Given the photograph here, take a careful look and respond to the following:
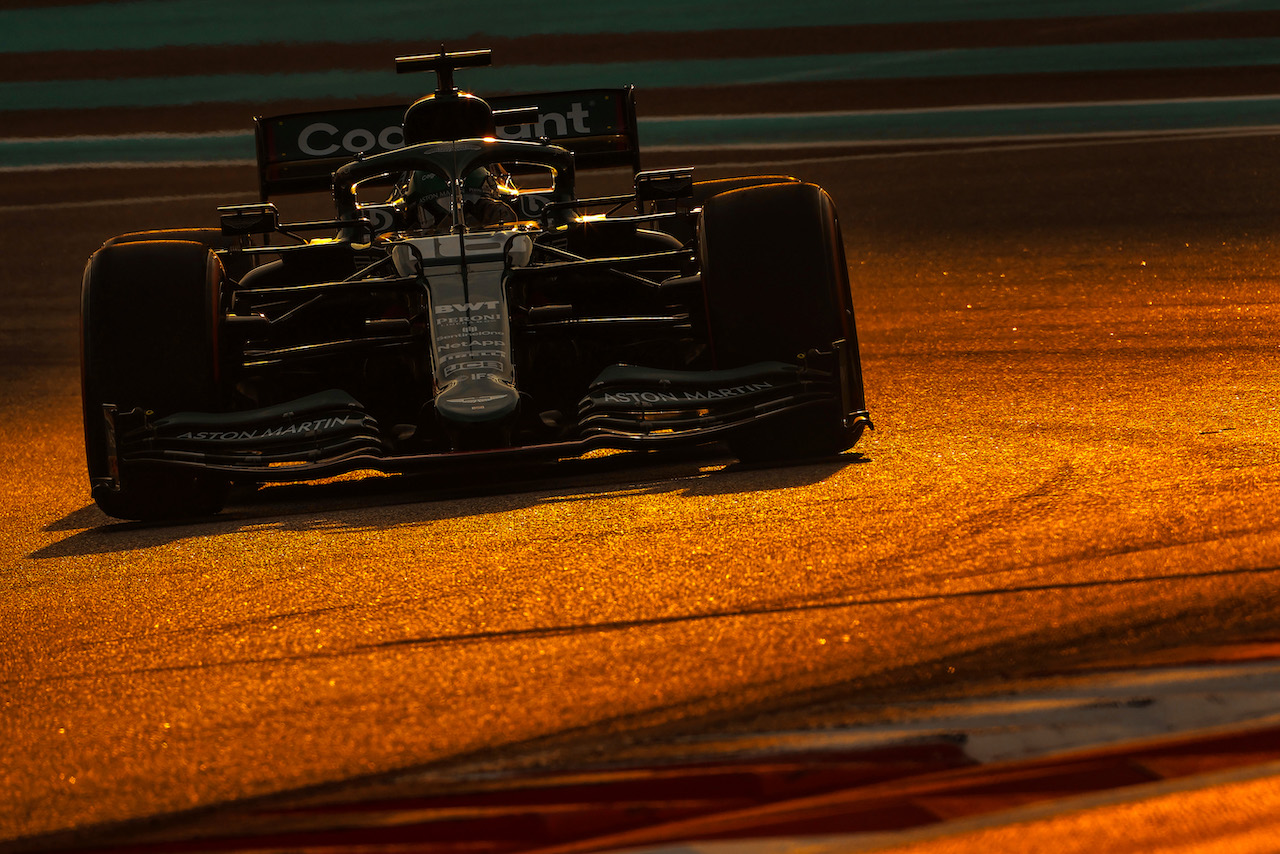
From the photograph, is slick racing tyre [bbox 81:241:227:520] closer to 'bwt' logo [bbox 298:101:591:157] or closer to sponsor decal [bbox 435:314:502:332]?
sponsor decal [bbox 435:314:502:332]

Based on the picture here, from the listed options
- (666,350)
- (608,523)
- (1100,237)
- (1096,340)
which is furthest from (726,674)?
(1100,237)

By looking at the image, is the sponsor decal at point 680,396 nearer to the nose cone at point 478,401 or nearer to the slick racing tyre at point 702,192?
the nose cone at point 478,401

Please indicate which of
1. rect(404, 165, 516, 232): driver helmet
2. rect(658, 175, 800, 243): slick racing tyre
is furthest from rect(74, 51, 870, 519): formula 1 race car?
rect(404, 165, 516, 232): driver helmet

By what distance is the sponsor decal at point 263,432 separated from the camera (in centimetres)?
509

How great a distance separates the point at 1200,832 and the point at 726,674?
3.30ft

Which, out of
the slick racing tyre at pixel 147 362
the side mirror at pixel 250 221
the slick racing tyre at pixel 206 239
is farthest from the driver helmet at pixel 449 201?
the slick racing tyre at pixel 147 362

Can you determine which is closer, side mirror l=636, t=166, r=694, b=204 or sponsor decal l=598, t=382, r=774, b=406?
sponsor decal l=598, t=382, r=774, b=406

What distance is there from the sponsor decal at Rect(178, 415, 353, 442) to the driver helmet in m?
1.52

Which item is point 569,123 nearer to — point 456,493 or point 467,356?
point 467,356

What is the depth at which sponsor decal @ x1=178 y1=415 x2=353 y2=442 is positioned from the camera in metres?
5.09

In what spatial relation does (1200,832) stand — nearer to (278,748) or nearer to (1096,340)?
(278,748)

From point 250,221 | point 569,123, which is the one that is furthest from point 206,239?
point 569,123

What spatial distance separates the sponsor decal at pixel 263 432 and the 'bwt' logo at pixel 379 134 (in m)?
2.83

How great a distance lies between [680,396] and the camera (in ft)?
17.0
